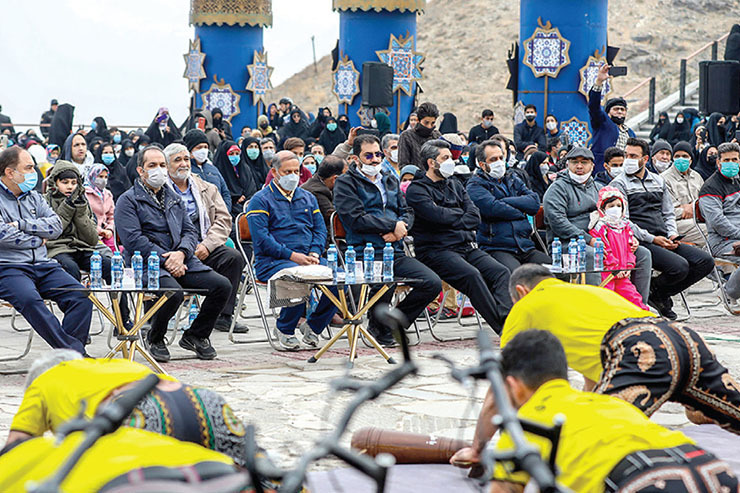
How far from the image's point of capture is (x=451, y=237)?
8.73 metres

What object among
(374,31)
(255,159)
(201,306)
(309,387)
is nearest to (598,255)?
(309,387)

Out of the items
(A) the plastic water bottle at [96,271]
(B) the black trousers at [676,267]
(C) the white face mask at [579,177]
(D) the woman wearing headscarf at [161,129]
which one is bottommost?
(B) the black trousers at [676,267]

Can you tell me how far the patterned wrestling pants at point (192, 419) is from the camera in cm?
345

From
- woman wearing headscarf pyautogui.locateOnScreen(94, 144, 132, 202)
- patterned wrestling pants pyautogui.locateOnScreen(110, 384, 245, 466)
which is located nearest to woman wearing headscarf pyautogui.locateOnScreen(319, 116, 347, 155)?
woman wearing headscarf pyautogui.locateOnScreen(94, 144, 132, 202)

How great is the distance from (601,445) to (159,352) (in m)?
4.91

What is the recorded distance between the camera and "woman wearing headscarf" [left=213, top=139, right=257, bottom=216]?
12.6 meters

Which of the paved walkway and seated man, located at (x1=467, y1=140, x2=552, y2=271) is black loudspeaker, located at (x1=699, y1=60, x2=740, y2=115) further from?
seated man, located at (x1=467, y1=140, x2=552, y2=271)

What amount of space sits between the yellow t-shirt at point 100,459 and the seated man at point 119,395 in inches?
10.0

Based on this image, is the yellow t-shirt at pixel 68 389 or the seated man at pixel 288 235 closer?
the yellow t-shirt at pixel 68 389

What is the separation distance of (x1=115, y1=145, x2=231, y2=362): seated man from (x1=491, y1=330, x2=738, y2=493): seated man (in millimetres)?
4402

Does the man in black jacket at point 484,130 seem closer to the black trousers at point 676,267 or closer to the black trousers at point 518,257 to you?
the black trousers at point 676,267

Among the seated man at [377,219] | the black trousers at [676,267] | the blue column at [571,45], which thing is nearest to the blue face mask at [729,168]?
the black trousers at [676,267]

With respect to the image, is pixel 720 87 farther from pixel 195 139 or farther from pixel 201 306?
pixel 201 306

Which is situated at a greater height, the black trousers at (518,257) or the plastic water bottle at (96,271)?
the plastic water bottle at (96,271)
